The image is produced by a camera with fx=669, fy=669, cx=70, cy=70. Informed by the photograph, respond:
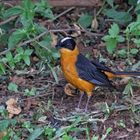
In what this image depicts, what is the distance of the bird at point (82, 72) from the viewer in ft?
23.3

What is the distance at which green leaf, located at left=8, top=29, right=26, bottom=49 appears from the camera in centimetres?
773

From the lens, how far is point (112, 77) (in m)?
7.31

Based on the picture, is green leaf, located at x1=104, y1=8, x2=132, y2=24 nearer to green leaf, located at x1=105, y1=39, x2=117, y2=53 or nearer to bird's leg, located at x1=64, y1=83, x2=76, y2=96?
green leaf, located at x1=105, y1=39, x2=117, y2=53

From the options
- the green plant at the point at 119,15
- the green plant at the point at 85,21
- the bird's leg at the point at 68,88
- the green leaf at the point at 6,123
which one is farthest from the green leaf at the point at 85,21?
the green leaf at the point at 6,123

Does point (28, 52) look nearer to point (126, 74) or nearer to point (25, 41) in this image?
point (25, 41)

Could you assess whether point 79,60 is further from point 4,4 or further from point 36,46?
point 4,4

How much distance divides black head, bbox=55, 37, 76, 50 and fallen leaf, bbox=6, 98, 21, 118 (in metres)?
0.75

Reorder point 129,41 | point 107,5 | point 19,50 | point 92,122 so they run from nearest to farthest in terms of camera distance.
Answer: point 92,122, point 19,50, point 129,41, point 107,5

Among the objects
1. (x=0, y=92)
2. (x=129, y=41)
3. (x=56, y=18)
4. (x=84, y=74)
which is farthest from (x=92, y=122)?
(x=56, y=18)

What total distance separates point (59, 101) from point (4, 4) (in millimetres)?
2083

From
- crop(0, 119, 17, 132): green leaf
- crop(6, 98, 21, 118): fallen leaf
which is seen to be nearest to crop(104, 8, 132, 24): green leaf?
crop(6, 98, 21, 118): fallen leaf

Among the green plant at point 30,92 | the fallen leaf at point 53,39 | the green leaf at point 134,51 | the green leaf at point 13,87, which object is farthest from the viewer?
the fallen leaf at point 53,39

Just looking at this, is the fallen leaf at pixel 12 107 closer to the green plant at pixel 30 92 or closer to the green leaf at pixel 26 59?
the green plant at pixel 30 92

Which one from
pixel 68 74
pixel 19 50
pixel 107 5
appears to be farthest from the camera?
pixel 107 5
